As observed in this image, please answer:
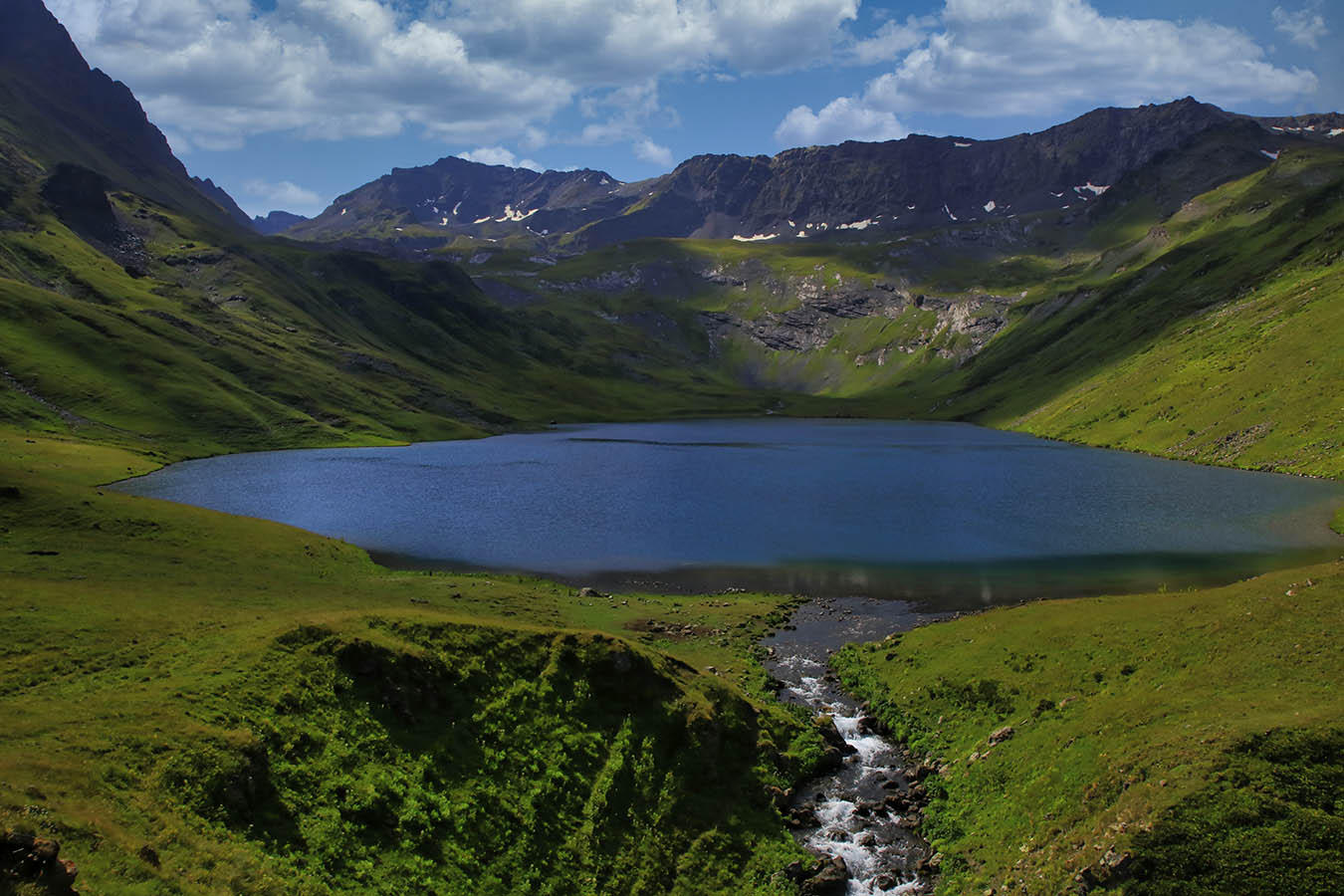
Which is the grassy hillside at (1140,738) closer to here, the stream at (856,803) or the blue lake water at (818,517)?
the stream at (856,803)

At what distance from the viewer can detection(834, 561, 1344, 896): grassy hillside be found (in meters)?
22.0

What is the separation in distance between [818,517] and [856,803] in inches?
2439

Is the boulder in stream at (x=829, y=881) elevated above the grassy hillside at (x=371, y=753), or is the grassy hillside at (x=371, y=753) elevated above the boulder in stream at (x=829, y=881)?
the grassy hillside at (x=371, y=753)

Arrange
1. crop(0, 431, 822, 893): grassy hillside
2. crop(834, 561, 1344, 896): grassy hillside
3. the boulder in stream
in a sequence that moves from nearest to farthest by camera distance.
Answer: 1. crop(0, 431, 822, 893): grassy hillside
2. crop(834, 561, 1344, 896): grassy hillside
3. the boulder in stream

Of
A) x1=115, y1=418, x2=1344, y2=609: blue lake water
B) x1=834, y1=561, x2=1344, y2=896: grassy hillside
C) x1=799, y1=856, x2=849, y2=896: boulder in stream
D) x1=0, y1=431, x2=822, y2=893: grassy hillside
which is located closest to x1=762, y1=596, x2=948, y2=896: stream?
x1=799, y1=856, x2=849, y2=896: boulder in stream

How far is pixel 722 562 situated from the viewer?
7369 cm

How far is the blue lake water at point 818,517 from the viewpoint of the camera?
6812 centimetres

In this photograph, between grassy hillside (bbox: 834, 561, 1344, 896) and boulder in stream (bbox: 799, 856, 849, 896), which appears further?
boulder in stream (bbox: 799, 856, 849, 896)

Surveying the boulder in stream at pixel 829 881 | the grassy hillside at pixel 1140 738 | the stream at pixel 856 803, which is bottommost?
the stream at pixel 856 803

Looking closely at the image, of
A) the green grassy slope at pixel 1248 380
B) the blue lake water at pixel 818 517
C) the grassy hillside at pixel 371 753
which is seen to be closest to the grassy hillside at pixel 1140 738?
the grassy hillside at pixel 371 753

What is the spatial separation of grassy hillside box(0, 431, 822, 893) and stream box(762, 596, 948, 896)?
1.54m

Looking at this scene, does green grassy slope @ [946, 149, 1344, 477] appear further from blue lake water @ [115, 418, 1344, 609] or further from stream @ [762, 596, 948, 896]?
stream @ [762, 596, 948, 896]

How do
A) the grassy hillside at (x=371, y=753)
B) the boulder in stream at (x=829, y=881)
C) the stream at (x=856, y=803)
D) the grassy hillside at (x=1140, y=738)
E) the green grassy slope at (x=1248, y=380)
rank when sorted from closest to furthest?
the grassy hillside at (x=371, y=753)
the grassy hillside at (x=1140, y=738)
the boulder in stream at (x=829, y=881)
the stream at (x=856, y=803)
the green grassy slope at (x=1248, y=380)

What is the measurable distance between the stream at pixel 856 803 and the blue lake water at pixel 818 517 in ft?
69.2
